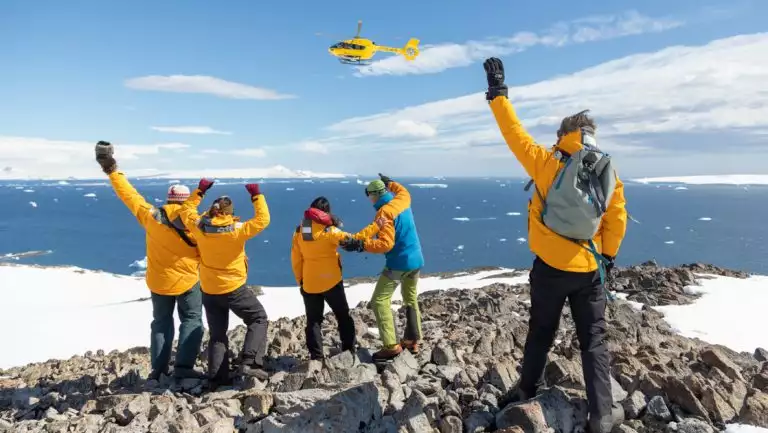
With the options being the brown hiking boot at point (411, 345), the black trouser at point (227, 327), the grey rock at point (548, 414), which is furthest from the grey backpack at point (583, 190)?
the black trouser at point (227, 327)

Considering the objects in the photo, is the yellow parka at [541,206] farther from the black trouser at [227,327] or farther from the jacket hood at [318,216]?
the black trouser at [227,327]

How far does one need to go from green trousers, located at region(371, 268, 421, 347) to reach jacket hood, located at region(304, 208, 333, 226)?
918mm

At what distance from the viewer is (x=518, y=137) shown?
3555 millimetres

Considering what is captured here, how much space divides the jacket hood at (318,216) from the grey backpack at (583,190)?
273 centimetres

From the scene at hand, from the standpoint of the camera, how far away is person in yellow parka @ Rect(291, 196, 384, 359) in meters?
5.37

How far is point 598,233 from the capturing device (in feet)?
12.1

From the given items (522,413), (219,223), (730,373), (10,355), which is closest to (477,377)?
(522,413)

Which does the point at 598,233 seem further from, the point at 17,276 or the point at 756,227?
the point at 756,227

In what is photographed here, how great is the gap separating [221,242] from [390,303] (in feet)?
6.91

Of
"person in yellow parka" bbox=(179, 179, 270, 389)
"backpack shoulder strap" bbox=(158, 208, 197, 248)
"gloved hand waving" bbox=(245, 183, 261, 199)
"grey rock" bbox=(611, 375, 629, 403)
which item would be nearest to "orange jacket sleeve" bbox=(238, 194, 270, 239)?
"person in yellow parka" bbox=(179, 179, 270, 389)

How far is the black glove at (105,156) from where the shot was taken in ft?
18.2

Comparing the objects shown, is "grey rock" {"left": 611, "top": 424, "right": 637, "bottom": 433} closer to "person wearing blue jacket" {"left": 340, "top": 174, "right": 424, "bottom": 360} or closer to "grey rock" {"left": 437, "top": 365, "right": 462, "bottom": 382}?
"grey rock" {"left": 437, "top": 365, "right": 462, "bottom": 382}

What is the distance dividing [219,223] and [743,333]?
30.5 feet

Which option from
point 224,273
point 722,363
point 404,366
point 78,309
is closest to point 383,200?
point 404,366
